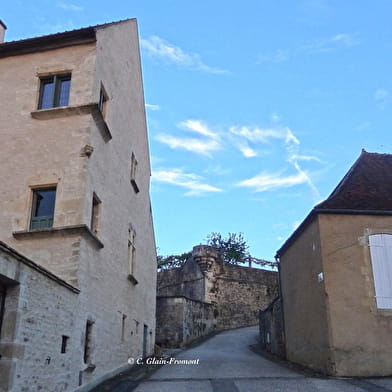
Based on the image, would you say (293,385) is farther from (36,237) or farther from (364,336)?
(36,237)

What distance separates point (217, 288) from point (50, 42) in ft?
72.9

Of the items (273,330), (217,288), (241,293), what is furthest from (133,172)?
(241,293)

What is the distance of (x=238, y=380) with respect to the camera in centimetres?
1080

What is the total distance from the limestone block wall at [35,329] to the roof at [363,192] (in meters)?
7.15

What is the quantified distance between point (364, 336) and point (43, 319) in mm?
7732

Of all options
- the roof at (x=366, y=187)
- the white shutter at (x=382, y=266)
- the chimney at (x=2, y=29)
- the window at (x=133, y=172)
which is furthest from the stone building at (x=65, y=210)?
the white shutter at (x=382, y=266)

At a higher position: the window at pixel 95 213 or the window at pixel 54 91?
the window at pixel 54 91

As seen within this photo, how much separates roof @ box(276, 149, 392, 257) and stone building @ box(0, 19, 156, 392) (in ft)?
19.0

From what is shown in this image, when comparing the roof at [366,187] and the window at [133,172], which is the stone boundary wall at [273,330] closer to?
the roof at [366,187]

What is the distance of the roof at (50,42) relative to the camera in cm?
1166

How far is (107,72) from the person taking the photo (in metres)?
12.5

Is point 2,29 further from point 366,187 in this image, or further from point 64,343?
point 366,187

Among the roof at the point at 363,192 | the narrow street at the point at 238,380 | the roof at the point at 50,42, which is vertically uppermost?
the roof at the point at 50,42

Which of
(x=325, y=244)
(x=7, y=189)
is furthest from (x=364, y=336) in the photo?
(x=7, y=189)
